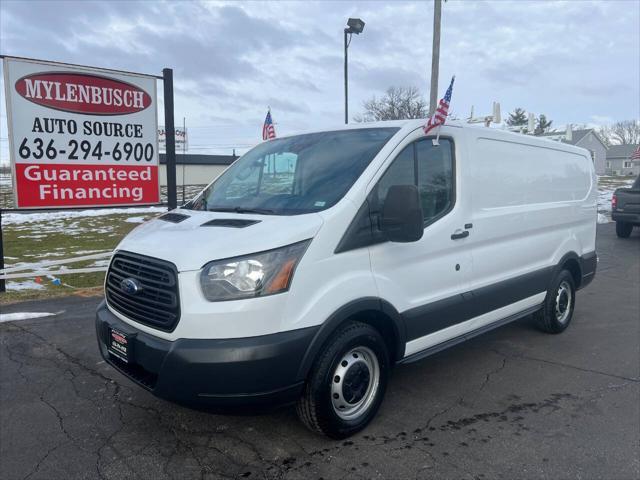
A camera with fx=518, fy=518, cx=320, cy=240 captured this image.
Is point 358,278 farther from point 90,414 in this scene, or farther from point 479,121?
point 479,121

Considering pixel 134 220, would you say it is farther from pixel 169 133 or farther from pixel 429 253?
pixel 429 253

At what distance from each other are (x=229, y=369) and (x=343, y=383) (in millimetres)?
848

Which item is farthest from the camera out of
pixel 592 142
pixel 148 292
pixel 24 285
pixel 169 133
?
pixel 592 142

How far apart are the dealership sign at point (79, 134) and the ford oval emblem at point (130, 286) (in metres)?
5.26

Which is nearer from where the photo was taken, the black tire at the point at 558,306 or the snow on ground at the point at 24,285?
the black tire at the point at 558,306

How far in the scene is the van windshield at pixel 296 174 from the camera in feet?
11.4

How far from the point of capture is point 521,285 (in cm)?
492

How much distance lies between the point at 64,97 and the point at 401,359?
6.41 m

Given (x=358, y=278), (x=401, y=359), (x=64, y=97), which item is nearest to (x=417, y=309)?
(x=401, y=359)

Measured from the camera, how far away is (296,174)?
387cm

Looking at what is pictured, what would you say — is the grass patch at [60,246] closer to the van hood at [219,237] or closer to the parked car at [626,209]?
the van hood at [219,237]

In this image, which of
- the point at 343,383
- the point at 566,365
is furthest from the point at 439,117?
the point at 566,365

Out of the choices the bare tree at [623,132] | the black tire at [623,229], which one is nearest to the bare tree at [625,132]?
the bare tree at [623,132]

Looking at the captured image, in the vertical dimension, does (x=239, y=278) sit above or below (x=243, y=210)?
below
